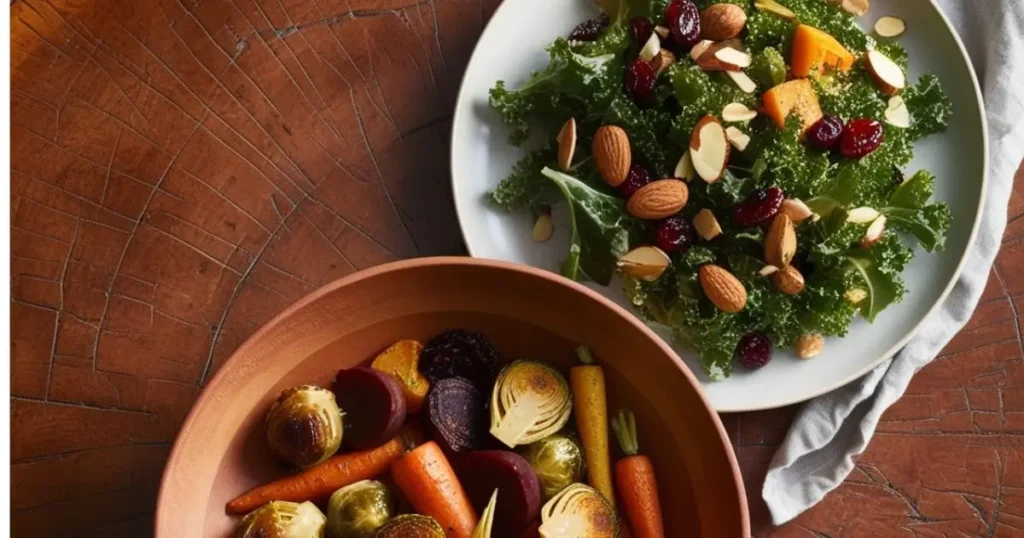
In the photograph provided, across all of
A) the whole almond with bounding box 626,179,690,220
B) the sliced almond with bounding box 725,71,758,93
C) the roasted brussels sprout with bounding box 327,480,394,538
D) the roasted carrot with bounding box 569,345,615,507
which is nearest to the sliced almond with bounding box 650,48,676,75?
the sliced almond with bounding box 725,71,758,93

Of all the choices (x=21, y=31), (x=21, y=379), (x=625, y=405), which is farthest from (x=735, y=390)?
(x=21, y=31)

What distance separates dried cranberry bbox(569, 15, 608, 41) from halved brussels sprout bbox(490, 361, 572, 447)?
655 mm

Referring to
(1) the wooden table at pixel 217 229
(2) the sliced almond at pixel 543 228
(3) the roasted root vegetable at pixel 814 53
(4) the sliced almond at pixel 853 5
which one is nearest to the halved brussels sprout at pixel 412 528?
(1) the wooden table at pixel 217 229

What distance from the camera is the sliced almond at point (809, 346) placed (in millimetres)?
1842

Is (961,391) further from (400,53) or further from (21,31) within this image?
(21,31)

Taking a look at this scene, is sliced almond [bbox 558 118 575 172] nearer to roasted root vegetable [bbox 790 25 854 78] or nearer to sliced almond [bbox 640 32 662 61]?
sliced almond [bbox 640 32 662 61]

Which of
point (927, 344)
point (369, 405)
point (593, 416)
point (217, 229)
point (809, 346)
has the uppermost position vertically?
point (217, 229)

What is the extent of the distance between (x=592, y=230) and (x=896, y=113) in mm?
623

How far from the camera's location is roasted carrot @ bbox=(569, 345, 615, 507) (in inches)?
65.2

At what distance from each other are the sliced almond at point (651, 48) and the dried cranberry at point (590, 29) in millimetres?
109

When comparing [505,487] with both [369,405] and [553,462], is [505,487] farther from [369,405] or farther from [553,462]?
[369,405]

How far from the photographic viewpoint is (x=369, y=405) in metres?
1.61

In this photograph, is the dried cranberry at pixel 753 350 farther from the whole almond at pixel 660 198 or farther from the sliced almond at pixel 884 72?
the sliced almond at pixel 884 72

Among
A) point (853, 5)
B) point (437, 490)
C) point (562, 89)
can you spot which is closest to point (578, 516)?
point (437, 490)
